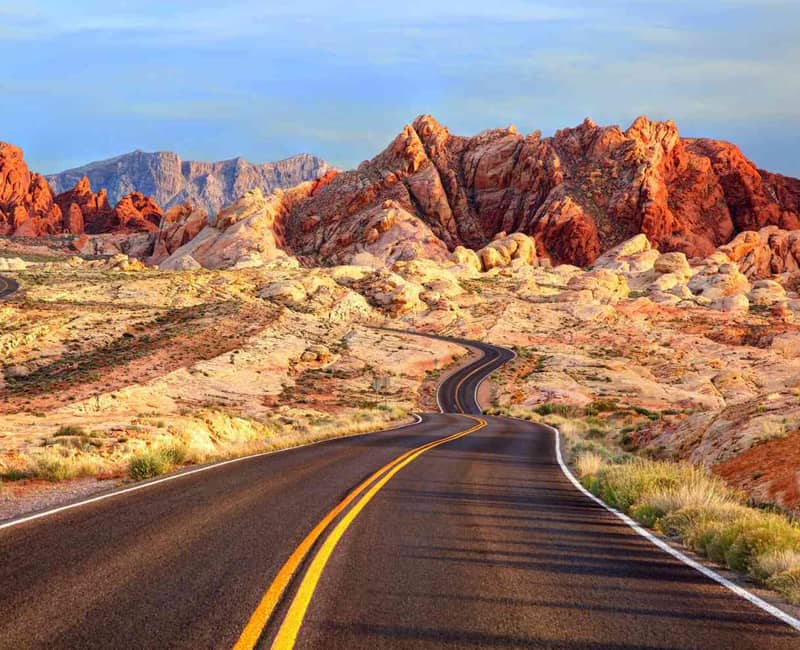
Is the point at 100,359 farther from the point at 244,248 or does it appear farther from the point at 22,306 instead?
the point at 244,248

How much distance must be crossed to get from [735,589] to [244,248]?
13270cm

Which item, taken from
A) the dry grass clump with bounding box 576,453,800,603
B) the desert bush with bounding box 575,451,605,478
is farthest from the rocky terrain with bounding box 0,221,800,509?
the desert bush with bounding box 575,451,605,478

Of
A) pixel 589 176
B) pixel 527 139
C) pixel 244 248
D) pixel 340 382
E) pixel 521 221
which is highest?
pixel 527 139

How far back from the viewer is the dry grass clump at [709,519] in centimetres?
669

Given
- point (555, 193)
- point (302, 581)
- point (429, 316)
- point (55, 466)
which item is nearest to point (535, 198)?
point (555, 193)

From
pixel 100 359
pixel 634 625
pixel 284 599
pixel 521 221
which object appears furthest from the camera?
pixel 521 221

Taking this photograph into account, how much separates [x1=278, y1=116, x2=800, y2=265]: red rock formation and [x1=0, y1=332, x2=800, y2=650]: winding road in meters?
135

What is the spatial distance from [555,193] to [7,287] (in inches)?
4841

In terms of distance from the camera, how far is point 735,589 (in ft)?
20.7

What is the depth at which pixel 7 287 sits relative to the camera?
8081 cm

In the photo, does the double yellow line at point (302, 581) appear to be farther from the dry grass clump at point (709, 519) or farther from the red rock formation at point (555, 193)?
the red rock formation at point (555, 193)

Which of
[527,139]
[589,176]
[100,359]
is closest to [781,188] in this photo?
[589,176]

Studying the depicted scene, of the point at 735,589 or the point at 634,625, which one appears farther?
the point at 735,589

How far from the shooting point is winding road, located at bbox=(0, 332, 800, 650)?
4949 mm
